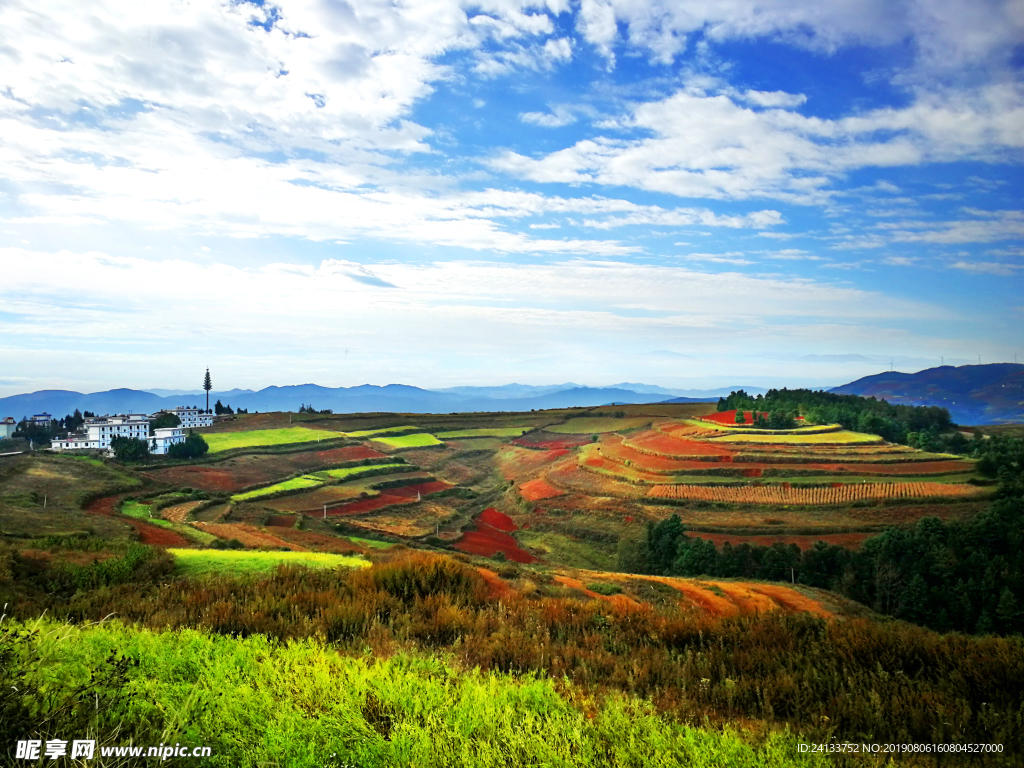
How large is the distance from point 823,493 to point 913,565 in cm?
1612

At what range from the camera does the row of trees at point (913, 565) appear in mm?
42062

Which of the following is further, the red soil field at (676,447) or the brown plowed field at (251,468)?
the red soil field at (676,447)

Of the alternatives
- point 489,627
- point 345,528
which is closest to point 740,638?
point 489,627

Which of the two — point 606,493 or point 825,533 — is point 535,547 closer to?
point 606,493

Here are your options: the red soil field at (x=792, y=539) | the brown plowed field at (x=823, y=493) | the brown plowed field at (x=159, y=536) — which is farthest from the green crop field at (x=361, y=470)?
the red soil field at (x=792, y=539)

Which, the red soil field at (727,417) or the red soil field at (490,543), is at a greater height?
the red soil field at (727,417)

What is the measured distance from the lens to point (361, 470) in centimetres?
7900

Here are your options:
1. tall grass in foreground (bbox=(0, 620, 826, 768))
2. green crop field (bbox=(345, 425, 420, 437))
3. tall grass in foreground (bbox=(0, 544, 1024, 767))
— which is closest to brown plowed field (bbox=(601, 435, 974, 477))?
green crop field (bbox=(345, 425, 420, 437))

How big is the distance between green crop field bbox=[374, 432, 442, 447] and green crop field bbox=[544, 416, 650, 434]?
28.3 meters

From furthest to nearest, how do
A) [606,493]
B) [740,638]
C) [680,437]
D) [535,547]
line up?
[680,437] < [606,493] < [535,547] < [740,638]

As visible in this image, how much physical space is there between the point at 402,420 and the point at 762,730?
12480 centimetres

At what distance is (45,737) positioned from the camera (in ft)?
12.5

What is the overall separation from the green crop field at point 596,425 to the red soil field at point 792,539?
5795 cm

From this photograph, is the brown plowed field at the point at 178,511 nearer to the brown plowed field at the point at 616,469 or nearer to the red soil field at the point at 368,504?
the red soil field at the point at 368,504
